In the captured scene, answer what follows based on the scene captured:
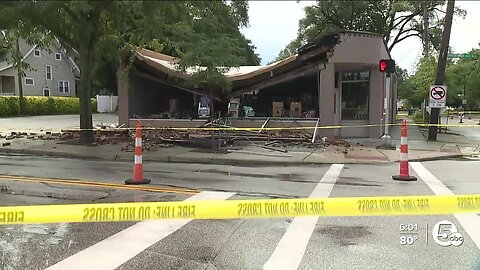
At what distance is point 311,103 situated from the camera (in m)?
21.5

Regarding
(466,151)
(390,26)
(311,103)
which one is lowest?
(466,151)

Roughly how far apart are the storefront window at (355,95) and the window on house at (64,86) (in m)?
42.3

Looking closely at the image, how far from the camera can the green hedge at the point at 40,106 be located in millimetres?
38500


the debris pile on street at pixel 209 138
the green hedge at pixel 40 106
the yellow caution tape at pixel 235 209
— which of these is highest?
the green hedge at pixel 40 106

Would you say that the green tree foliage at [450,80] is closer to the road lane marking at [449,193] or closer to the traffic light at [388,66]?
the traffic light at [388,66]

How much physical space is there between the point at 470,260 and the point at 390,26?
42152mm

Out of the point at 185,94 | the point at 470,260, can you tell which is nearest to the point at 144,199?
the point at 470,260

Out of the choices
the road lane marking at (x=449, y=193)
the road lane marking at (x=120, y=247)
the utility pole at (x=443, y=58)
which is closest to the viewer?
the road lane marking at (x=120, y=247)

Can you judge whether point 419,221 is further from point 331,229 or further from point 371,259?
point 371,259

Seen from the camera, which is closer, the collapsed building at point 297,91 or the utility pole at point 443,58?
the collapsed building at point 297,91

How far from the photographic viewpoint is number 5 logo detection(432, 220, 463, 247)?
16.6 feet

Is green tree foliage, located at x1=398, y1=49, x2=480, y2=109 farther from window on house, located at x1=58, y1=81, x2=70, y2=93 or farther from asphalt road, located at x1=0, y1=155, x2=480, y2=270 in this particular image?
window on house, located at x1=58, y1=81, x2=70, y2=93

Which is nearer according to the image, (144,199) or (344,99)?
(144,199)

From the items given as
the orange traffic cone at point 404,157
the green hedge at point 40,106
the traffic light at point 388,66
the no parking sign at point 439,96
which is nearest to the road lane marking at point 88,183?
the orange traffic cone at point 404,157
